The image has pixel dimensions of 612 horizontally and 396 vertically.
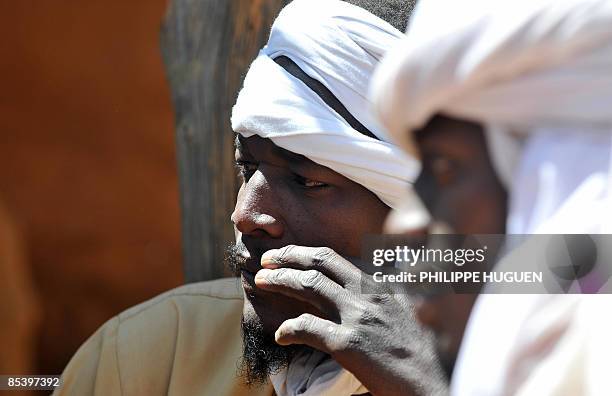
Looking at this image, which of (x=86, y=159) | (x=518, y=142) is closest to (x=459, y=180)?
(x=518, y=142)

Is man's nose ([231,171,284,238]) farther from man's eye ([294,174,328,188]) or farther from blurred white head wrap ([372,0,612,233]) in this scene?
blurred white head wrap ([372,0,612,233])

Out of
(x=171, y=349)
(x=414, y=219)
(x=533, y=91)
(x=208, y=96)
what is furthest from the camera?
(x=208, y=96)

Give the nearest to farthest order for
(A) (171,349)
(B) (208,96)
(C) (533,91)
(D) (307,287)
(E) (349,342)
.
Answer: (C) (533,91) < (E) (349,342) < (D) (307,287) < (A) (171,349) < (B) (208,96)

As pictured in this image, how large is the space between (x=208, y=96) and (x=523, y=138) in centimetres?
232

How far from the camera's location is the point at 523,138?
4.25 feet

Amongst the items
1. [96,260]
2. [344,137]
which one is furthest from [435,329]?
[96,260]

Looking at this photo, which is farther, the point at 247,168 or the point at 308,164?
the point at 247,168

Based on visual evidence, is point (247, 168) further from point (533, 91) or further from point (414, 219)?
point (533, 91)

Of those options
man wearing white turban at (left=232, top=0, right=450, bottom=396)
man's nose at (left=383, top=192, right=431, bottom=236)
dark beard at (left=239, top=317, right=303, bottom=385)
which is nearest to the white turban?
man wearing white turban at (left=232, top=0, right=450, bottom=396)

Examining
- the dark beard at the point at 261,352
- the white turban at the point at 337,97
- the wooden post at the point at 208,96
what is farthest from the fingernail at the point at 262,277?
the wooden post at the point at 208,96

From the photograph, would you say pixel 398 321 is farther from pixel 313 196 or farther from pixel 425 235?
pixel 425 235
